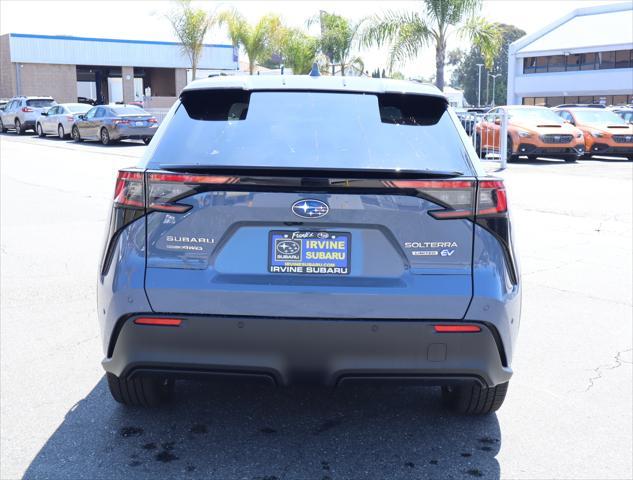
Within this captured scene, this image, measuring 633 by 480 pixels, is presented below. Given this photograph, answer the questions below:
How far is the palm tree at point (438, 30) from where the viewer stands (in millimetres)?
26500

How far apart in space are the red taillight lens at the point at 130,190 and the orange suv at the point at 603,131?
2169 cm

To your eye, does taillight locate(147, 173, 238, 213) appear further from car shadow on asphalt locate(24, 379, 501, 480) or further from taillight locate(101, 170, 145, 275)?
car shadow on asphalt locate(24, 379, 501, 480)

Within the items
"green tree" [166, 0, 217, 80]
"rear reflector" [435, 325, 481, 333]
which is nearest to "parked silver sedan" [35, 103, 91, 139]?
"green tree" [166, 0, 217, 80]

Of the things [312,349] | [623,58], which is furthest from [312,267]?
[623,58]

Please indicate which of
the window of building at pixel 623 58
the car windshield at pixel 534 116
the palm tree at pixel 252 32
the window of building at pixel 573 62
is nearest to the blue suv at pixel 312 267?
the car windshield at pixel 534 116

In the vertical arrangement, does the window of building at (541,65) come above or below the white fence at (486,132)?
above

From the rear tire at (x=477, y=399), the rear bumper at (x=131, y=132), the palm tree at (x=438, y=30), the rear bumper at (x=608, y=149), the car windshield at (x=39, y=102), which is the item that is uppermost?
the palm tree at (x=438, y=30)

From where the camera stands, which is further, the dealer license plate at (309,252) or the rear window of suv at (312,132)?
the rear window of suv at (312,132)

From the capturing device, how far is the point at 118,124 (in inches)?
1096

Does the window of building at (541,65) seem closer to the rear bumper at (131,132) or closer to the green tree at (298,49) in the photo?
the green tree at (298,49)

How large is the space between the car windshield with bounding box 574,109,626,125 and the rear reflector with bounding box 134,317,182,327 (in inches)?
898

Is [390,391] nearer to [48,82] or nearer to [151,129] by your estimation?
[151,129]

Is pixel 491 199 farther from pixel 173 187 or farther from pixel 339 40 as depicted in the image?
pixel 339 40

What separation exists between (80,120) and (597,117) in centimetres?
1945
